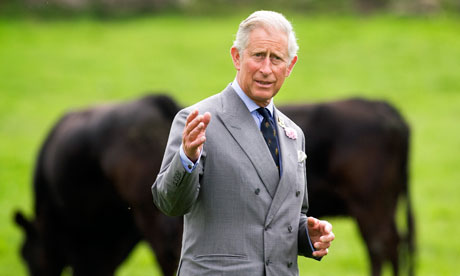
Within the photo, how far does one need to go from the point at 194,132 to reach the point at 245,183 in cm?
39

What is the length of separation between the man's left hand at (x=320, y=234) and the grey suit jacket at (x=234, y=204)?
0.13 m

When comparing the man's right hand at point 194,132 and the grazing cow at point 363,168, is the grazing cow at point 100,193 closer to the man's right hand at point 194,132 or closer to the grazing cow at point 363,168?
the grazing cow at point 363,168

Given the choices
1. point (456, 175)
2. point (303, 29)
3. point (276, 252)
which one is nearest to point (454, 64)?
point (303, 29)

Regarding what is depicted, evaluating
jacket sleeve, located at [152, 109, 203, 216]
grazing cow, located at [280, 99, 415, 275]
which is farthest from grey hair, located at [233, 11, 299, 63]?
grazing cow, located at [280, 99, 415, 275]

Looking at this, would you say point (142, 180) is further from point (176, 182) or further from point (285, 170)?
point (176, 182)

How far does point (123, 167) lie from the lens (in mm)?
6684

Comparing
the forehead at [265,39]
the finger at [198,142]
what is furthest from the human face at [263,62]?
the finger at [198,142]

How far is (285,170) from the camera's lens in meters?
3.09

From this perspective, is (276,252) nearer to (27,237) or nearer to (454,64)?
(27,237)

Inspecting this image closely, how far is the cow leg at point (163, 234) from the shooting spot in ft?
21.2

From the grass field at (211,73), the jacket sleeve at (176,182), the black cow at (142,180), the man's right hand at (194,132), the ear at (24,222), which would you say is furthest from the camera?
the grass field at (211,73)

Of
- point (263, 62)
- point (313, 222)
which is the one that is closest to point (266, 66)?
point (263, 62)

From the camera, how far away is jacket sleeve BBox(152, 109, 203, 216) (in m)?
2.84

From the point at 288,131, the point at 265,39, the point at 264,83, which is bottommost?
the point at 288,131
